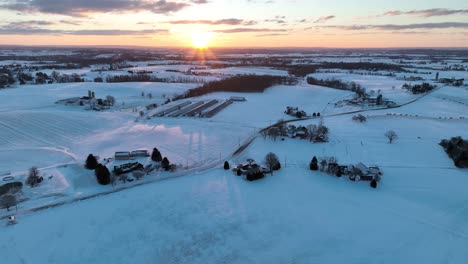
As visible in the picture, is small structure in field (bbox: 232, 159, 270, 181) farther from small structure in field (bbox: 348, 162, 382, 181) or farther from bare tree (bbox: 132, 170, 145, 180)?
bare tree (bbox: 132, 170, 145, 180)

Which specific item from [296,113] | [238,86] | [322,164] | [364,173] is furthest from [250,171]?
[238,86]

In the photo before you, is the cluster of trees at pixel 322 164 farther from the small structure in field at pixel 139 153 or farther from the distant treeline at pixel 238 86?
the distant treeline at pixel 238 86

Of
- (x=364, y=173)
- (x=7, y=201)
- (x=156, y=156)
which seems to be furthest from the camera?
(x=156, y=156)

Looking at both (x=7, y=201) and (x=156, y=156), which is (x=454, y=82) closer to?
(x=156, y=156)

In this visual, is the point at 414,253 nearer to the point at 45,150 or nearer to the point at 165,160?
the point at 165,160

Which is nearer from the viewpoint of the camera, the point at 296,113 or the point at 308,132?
the point at 308,132

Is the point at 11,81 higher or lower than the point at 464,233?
higher

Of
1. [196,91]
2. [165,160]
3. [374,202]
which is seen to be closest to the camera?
[374,202]

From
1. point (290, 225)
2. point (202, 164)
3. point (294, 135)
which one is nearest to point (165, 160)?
point (202, 164)
